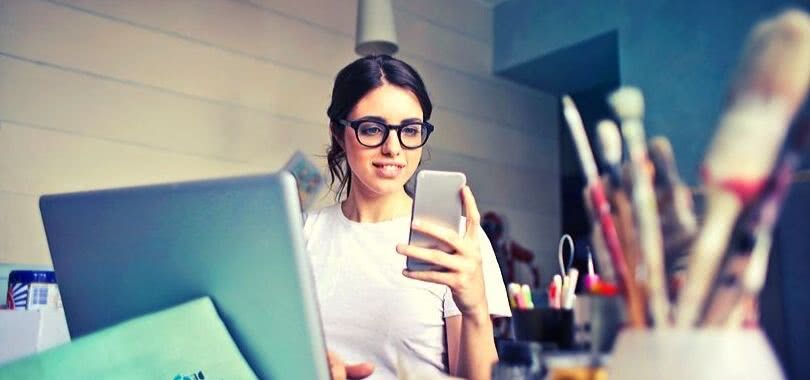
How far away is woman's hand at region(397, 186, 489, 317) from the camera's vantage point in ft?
2.58

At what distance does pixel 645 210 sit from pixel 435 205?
420 millimetres

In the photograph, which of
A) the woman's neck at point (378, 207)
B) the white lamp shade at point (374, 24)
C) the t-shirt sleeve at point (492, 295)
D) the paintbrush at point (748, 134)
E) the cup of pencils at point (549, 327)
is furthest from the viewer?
the white lamp shade at point (374, 24)

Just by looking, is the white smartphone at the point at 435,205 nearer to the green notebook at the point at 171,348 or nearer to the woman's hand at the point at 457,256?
the woman's hand at the point at 457,256

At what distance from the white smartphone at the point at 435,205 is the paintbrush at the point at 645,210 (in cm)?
39

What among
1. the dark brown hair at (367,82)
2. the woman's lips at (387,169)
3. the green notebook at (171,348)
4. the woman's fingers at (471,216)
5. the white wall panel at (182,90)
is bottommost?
the green notebook at (171,348)

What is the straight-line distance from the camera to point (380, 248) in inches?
50.9

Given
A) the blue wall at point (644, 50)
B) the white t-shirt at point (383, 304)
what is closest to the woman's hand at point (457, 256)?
the white t-shirt at point (383, 304)

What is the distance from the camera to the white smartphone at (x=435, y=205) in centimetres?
78

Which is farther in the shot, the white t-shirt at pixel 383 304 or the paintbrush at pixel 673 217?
the white t-shirt at pixel 383 304

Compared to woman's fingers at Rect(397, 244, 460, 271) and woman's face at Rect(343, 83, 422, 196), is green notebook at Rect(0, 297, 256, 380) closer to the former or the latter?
woman's fingers at Rect(397, 244, 460, 271)

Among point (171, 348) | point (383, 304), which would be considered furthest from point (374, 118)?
point (171, 348)

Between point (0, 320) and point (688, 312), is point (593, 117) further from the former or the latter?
point (688, 312)

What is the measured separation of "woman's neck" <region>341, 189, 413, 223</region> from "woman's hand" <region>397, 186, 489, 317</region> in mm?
529

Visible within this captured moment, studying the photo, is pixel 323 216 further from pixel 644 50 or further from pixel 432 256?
pixel 644 50
